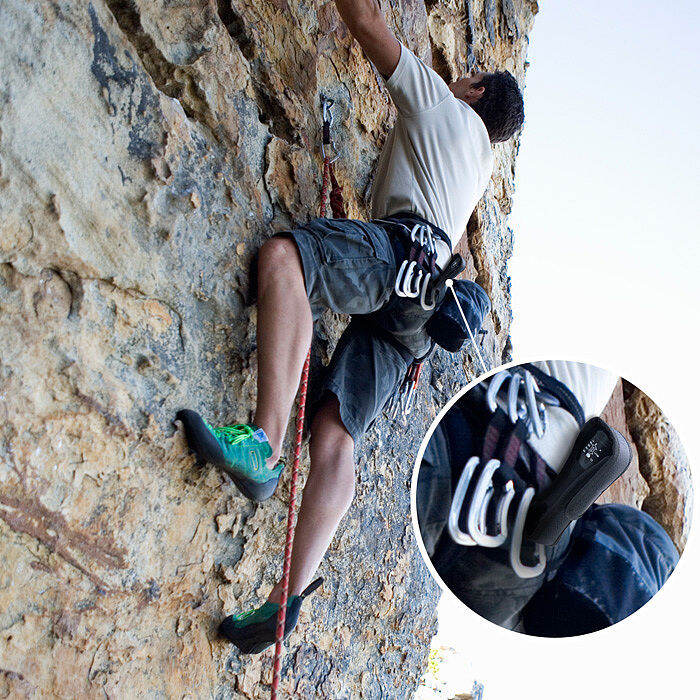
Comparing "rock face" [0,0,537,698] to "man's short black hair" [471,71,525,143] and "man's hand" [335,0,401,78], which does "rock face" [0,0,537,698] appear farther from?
"man's short black hair" [471,71,525,143]

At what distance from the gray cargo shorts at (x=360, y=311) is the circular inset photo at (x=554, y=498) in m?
0.56

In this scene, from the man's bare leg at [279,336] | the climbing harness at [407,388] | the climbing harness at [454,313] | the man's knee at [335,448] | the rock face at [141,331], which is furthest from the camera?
the climbing harness at [407,388]

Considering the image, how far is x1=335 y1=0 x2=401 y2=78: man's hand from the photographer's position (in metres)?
2.42

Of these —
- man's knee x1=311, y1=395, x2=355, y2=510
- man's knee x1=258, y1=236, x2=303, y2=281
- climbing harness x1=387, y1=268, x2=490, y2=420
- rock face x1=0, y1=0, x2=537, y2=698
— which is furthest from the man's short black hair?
man's knee x1=311, y1=395, x2=355, y2=510

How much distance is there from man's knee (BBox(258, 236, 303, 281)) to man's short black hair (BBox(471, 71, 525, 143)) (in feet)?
3.89

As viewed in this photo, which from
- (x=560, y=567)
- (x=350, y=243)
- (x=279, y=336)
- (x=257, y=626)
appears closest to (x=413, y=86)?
(x=350, y=243)

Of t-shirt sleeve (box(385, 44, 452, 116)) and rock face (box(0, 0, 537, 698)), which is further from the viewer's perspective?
t-shirt sleeve (box(385, 44, 452, 116))

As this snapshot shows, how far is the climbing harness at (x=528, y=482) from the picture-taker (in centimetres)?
160

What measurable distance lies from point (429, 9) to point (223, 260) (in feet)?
8.96

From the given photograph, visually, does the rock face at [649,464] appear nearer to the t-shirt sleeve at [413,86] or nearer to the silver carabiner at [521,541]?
the silver carabiner at [521,541]

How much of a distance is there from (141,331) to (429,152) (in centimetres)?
124

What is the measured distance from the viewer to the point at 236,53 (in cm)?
236

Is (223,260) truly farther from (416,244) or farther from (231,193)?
(416,244)

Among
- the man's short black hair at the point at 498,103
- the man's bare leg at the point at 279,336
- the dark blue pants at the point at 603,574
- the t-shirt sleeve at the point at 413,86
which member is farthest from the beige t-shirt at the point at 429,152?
the dark blue pants at the point at 603,574
